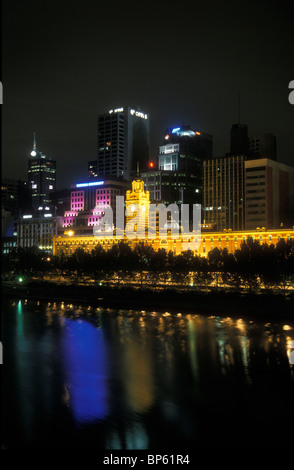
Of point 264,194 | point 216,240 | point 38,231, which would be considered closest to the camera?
point 216,240

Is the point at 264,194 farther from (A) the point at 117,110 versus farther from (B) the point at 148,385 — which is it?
(B) the point at 148,385

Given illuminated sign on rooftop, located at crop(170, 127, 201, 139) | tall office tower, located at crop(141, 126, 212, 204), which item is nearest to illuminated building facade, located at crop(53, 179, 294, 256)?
tall office tower, located at crop(141, 126, 212, 204)

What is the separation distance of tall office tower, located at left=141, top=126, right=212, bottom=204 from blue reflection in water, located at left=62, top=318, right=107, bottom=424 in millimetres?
112654

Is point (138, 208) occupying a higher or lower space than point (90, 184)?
lower

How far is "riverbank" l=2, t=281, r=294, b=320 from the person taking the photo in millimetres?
51312

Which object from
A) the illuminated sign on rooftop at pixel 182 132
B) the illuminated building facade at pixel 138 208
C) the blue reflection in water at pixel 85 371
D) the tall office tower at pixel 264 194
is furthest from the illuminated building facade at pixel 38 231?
the blue reflection in water at pixel 85 371

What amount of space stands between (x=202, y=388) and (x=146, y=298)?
36.4m

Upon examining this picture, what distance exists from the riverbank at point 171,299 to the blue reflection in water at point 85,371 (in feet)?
43.7

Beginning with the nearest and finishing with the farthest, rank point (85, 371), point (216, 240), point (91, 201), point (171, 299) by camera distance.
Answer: point (85, 371), point (171, 299), point (216, 240), point (91, 201)

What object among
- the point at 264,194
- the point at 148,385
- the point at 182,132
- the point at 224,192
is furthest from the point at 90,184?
the point at 148,385

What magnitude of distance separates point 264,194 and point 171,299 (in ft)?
265

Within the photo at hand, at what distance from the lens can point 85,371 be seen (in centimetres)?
3005

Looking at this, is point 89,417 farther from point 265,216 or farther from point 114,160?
point 114,160

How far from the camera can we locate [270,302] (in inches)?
2034
